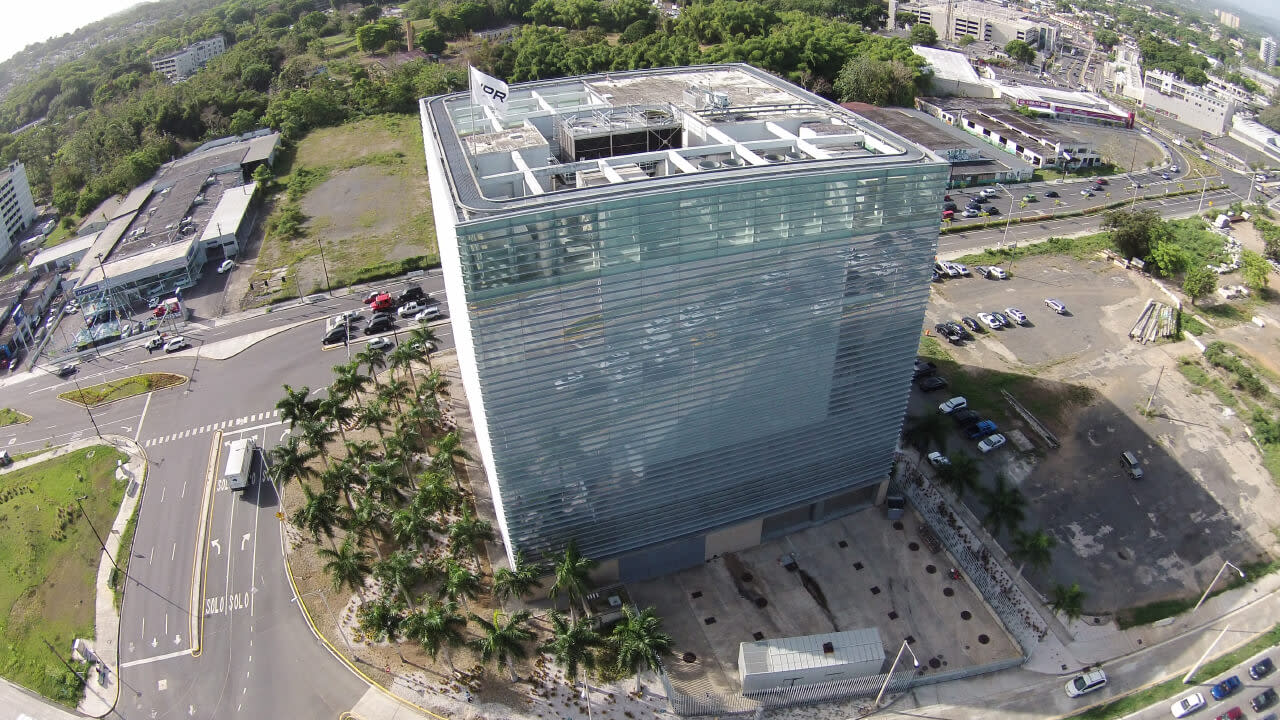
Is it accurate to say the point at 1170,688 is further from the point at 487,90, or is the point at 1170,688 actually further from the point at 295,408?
the point at 295,408

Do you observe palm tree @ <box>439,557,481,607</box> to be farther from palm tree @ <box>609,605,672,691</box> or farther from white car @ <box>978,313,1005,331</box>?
white car @ <box>978,313,1005,331</box>

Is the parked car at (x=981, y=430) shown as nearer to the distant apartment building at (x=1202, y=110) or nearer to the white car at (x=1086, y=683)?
the white car at (x=1086, y=683)

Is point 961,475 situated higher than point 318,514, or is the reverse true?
point 318,514

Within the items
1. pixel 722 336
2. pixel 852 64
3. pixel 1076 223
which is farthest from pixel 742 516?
pixel 852 64

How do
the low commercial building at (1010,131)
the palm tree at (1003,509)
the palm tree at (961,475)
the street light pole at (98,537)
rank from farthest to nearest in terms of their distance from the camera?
1. the low commercial building at (1010,131)
2. the street light pole at (98,537)
3. the palm tree at (961,475)
4. the palm tree at (1003,509)

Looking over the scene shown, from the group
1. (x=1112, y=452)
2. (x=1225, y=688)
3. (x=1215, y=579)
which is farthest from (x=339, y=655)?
(x=1112, y=452)

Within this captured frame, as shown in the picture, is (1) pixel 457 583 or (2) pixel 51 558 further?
(2) pixel 51 558

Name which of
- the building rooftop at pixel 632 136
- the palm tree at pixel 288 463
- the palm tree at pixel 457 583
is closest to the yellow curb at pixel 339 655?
the palm tree at pixel 288 463

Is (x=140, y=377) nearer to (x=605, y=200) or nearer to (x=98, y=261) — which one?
(x=98, y=261)
